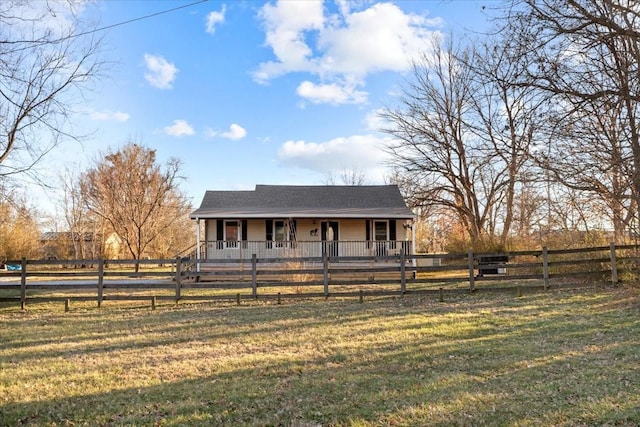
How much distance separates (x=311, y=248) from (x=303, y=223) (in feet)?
6.17

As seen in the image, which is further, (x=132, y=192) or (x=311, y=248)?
(x=132, y=192)

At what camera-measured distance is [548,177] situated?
9008 millimetres

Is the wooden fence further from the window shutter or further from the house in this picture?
the window shutter

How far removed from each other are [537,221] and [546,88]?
1643cm

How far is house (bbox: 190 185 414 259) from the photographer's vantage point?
828 inches

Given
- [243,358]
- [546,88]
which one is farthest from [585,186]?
[243,358]

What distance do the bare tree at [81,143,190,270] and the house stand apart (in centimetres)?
1141

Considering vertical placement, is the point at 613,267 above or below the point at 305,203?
below

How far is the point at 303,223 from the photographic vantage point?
74.7 ft

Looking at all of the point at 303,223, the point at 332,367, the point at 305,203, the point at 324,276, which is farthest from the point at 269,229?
the point at 332,367

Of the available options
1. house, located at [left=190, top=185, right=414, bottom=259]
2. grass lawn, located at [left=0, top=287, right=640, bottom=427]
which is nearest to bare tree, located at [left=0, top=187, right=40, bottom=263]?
house, located at [left=190, top=185, right=414, bottom=259]

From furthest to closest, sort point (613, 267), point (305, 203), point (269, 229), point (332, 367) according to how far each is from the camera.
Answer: point (305, 203) < point (269, 229) < point (613, 267) < point (332, 367)

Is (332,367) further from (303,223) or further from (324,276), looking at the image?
(303,223)

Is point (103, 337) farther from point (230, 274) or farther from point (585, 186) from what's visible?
point (585, 186)
